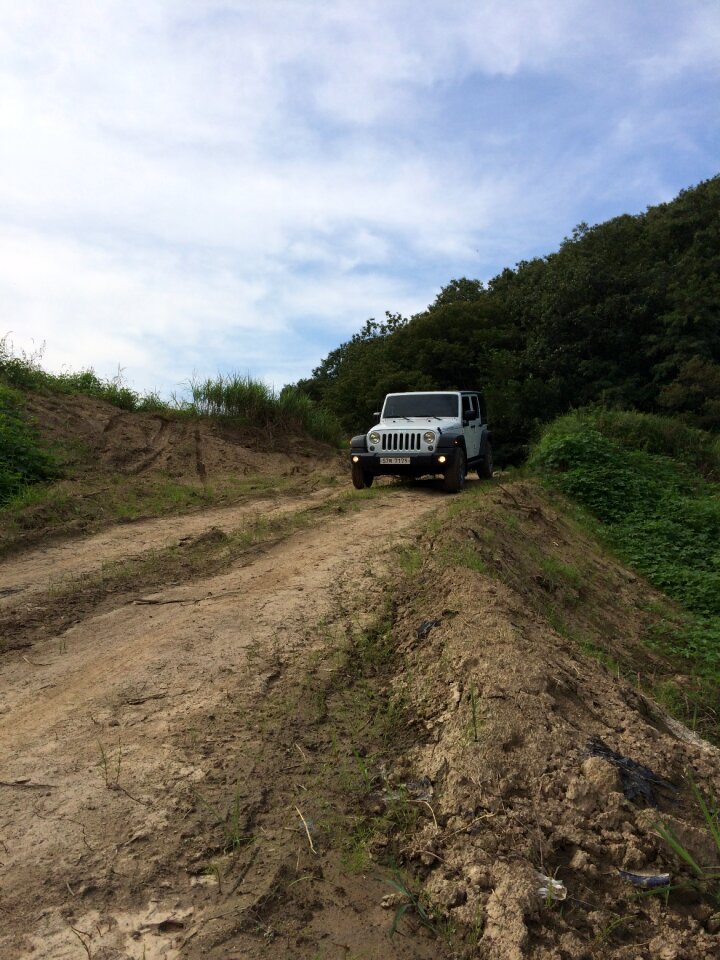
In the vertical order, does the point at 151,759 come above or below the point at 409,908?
above

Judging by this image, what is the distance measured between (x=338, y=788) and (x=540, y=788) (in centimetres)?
98

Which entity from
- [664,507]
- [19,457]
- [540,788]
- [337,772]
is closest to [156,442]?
[19,457]

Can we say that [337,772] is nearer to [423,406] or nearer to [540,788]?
[540,788]

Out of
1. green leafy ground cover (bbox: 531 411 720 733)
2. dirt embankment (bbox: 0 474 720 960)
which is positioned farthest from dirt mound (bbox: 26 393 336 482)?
dirt embankment (bbox: 0 474 720 960)

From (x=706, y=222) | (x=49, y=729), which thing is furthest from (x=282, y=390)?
(x=706, y=222)

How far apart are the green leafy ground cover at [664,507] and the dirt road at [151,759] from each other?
146 inches

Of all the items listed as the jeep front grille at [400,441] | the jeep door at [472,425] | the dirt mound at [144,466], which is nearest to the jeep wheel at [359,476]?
the jeep front grille at [400,441]

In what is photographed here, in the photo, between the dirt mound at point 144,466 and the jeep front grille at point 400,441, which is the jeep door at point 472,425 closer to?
the jeep front grille at point 400,441

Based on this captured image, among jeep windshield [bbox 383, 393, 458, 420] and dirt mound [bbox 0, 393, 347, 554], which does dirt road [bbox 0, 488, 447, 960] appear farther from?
jeep windshield [bbox 383, 393, 458, 420]

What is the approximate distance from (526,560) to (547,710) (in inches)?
168

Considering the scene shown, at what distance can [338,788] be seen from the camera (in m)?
3.58

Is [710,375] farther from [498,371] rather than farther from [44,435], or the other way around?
[44,435]

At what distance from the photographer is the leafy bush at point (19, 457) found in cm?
1004

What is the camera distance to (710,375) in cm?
2470
